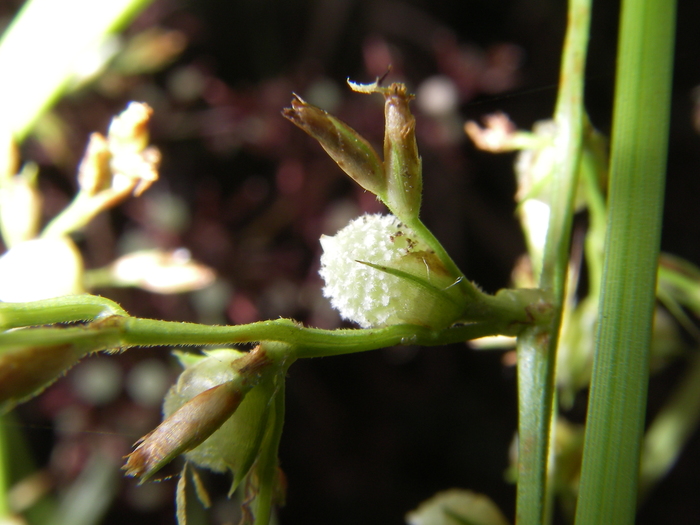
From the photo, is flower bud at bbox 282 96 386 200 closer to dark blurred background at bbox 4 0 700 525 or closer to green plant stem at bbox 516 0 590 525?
green plant stem at bbox 516 0 590 525

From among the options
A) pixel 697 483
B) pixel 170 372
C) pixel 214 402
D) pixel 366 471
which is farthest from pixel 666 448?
pixel 170 372

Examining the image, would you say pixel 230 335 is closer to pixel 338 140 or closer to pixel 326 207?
pixel 338 140

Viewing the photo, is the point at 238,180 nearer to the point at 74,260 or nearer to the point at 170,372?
the point at 170,372

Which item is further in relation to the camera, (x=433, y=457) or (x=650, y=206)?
(x=433, y=457)

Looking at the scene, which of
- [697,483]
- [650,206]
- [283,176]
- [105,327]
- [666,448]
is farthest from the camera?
[283,176]

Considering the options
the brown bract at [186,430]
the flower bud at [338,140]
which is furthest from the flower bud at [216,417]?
the flower bud at [338,140]

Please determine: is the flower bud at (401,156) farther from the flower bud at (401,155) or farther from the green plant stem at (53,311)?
the green plant stem at (53,311)
